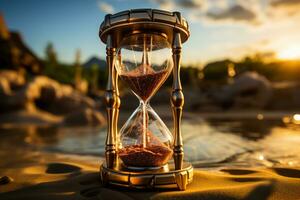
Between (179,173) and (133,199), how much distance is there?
377 mm

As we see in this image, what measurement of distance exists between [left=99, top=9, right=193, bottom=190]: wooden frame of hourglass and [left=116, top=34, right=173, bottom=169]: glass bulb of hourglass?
0.20 feet

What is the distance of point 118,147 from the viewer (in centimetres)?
236

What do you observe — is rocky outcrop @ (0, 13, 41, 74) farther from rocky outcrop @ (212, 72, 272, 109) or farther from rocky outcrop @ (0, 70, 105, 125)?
rocky outcrop @ (212, 72, 272, 109)

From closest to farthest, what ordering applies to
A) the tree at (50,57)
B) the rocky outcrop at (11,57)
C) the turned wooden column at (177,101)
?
the turned wooden column at (177,101) < the rocky outcrop at (11,57) < the tree at (50,57)

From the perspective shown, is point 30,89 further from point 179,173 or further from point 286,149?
point 179,173

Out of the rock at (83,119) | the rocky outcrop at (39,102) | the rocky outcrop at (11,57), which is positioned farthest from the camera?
the rocky outcrop at (11,57)

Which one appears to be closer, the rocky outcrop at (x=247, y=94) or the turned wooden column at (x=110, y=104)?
the turned wooden column at (x=110, y=104)

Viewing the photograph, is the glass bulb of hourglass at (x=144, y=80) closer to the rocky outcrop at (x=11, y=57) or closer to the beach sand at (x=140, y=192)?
the beach sand at (x=140, y=192)

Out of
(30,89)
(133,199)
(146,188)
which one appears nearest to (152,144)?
(146,188)

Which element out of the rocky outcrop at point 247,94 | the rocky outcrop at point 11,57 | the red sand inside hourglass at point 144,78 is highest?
the rocky outcrop at point 11,57

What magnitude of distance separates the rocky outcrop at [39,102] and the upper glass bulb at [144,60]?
7.45 metres

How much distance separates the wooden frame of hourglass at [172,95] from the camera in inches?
78.1

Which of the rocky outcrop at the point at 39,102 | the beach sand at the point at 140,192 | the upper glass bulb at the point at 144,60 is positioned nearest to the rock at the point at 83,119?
the rocky outcrop at the point at 39,102

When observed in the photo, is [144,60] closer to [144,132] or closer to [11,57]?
[144,132]
